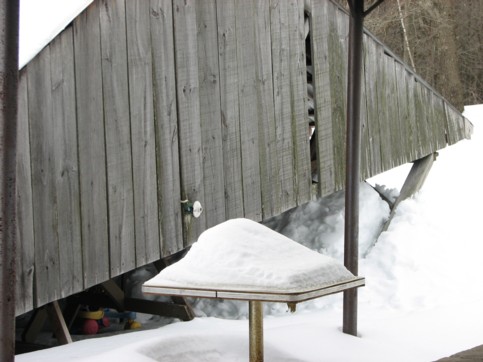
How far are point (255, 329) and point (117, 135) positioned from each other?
2357 millimetres

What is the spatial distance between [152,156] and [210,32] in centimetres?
123

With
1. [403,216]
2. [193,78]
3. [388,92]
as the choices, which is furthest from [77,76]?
[403,216]

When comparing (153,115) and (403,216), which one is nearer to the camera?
(153,115)

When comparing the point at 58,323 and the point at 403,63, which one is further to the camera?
the point at 403,63

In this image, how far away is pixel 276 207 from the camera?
25.7ft

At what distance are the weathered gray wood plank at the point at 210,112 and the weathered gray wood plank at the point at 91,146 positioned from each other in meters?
1.12

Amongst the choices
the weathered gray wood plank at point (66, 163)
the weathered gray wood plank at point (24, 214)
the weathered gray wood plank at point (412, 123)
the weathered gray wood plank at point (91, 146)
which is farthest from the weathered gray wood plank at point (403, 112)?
the weathered gray wood plank at point (24, 214)

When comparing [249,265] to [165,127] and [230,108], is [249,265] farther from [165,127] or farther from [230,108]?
[230,108]

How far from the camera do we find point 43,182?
18.6 feet

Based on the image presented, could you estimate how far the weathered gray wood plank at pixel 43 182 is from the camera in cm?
559

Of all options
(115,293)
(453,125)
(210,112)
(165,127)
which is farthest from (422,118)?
(165,127)

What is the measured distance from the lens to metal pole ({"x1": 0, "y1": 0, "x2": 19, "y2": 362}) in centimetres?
432

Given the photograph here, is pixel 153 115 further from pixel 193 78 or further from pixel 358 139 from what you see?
pixel 358 139

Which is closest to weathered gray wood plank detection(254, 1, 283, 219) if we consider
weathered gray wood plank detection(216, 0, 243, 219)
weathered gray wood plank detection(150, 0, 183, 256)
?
weathered gray wood plank detection(216, 0, 243, 219)
